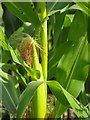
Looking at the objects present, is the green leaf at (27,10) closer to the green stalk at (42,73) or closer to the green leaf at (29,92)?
the green stalk at (42,73)

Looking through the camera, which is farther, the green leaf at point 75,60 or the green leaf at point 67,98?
the green leaf at point 75,60

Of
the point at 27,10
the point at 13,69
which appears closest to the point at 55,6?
the point at 27,10

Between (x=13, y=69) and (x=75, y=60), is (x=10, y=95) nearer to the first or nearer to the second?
(x=13, y=69)

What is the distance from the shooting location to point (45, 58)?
0.85 metres

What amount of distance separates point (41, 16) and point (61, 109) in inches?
10.3

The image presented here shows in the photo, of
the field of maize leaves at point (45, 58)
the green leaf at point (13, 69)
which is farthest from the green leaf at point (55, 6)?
the green leaf at point (13, 69)

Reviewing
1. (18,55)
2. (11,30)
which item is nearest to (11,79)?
(18,55)

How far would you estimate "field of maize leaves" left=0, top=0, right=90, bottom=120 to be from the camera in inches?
30.3

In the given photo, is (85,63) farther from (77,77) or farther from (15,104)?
(15,104)

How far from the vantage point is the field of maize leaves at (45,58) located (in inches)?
30.3

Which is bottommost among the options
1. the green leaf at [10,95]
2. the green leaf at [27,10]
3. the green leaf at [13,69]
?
the green leaf at [10,95]

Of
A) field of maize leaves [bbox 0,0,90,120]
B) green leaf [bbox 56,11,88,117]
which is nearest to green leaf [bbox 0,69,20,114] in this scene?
field of maize leaves [bbox 0,0,90,120]

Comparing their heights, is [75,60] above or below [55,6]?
below

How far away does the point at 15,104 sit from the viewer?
90 centimetres
